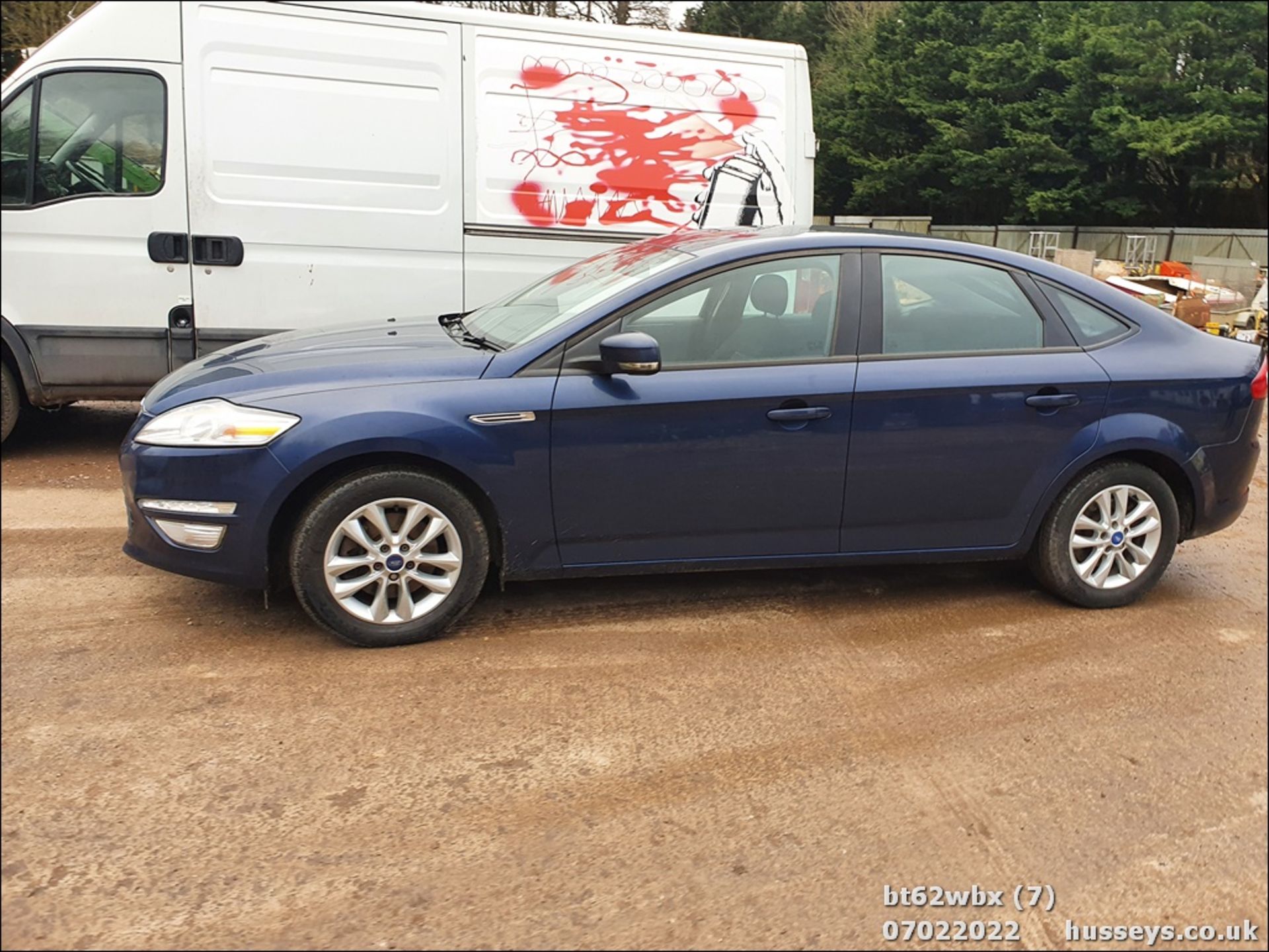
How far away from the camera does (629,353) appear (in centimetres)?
378

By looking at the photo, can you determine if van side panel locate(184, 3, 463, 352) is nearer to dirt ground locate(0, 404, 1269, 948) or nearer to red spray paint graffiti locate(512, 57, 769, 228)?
red spray paint graffiti locate(512, 57, 769, 228)

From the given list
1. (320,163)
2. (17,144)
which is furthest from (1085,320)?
(17,144)

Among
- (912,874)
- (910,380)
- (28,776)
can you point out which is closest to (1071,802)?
(912,874)

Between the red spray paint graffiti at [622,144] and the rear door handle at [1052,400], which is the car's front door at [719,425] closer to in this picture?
the rear door handle at [1052,400]

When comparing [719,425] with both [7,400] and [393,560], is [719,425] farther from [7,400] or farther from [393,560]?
[7,400]

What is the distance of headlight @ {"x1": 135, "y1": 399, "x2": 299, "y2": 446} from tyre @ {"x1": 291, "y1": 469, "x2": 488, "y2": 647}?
29cm

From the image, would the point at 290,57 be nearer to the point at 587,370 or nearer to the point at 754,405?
the point at 587,370

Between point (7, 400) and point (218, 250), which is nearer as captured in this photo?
point (7, 400)

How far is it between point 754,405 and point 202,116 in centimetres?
404

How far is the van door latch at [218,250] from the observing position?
20.4ft

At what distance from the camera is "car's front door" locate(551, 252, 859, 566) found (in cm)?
391

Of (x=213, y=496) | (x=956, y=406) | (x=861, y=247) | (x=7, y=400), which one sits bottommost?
(x=7, y=400)

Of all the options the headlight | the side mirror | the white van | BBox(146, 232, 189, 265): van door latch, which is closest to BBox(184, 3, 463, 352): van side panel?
the white van

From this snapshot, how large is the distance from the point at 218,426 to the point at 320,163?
3.12 m
